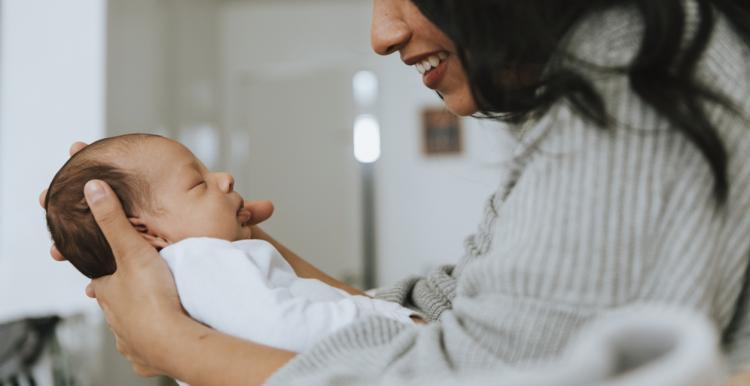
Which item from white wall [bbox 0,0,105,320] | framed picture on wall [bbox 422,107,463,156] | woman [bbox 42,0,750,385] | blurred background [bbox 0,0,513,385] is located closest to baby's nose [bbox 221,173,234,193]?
woman [bbox 42,0,750,385]

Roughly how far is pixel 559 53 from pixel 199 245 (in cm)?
56

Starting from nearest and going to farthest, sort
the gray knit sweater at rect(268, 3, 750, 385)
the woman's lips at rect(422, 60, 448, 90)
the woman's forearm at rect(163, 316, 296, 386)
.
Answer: the gray knit sweater at rect(268, 3, 750, 385) < the woman's forearm at rect(163, 316, 296, 386) < the woman's lips at rect(422, 60, 448, 90)

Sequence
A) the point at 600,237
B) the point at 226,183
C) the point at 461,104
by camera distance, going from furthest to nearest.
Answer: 1. the point at 226,183
2. the point at 461,104
3. the point at 600,237

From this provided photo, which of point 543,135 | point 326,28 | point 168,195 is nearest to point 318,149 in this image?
point 326,28

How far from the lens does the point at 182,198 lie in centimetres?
106

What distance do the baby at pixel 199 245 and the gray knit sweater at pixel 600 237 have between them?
0.17 meters

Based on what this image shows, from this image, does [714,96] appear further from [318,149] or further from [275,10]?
[275,10]

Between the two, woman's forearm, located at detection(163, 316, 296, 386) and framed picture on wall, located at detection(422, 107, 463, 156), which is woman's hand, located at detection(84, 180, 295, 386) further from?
framed picture on wall, located at detection(422, 107, 463, 156)

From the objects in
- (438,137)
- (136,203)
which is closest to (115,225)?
(136,203)

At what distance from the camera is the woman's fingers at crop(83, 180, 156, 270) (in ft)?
3.08

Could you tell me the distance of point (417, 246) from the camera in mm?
4926

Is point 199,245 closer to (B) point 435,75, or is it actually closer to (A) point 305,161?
(B) point 435,75

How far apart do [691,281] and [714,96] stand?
0.17 metres

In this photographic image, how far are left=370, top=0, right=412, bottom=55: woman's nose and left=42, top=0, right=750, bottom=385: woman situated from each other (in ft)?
0.66
